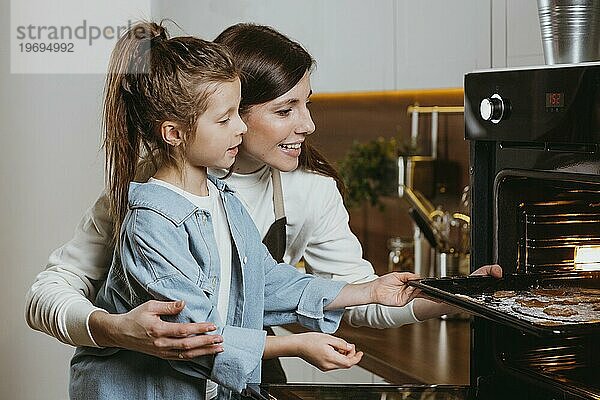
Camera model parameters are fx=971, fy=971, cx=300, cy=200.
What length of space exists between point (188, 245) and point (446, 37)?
1.02 metres

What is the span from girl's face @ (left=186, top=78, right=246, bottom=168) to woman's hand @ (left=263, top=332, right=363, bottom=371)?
0.99ft

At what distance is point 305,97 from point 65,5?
1.50 feet

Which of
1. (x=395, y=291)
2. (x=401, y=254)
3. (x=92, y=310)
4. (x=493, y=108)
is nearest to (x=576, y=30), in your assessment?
(x=493, y=108)

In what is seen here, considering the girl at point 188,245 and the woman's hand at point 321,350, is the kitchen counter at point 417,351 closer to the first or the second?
the girl at point 188,245

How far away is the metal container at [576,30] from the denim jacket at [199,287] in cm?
51

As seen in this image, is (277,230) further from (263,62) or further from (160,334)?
(160,334)

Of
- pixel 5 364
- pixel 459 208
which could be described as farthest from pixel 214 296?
pixel 459 208

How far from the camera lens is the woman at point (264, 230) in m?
1.33

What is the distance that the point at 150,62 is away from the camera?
150 centimetres

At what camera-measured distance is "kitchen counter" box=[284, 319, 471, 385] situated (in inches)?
76.0

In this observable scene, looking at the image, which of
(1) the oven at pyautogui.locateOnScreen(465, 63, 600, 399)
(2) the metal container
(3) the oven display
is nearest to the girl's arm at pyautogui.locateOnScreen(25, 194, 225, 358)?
(1) the oven at pyautogui.locateOnScreen(465, 63, 600, 399)

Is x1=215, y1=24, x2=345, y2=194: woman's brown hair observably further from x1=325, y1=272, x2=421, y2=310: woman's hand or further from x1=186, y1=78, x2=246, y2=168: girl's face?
x1=325, y1=272, x2=421, y2=310: woman's hand

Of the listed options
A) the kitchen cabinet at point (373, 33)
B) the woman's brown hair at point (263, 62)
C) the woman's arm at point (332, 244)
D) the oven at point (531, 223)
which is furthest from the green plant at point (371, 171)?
the oven at point (531, 223)

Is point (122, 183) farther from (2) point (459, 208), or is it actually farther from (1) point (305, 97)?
(2) point (459, 208)
